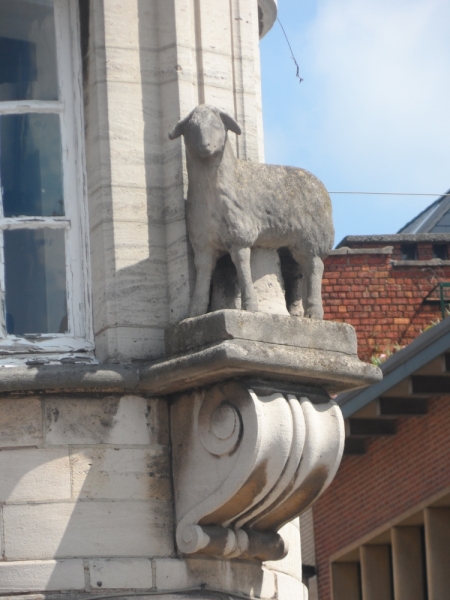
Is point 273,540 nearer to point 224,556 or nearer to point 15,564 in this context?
point 224,556

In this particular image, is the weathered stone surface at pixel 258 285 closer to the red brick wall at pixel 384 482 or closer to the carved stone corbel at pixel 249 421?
the carved stone corbel at pixel 249 421

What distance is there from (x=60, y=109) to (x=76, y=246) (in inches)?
27.0

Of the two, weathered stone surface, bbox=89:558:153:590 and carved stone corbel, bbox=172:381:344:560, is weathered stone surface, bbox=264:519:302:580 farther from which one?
weathered stone surface, bbox=89:558:153:590

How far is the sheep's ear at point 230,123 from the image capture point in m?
7.51

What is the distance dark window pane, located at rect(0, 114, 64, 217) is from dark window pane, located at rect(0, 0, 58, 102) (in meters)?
0.14

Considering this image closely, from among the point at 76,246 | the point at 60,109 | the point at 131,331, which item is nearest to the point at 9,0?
the point at 60,109

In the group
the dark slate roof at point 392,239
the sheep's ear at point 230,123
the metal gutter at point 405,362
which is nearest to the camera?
the sheep's ear at point 230,123

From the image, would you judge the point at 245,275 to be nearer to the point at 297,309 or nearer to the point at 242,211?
the point at 242,211

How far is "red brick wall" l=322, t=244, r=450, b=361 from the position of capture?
2145 cm

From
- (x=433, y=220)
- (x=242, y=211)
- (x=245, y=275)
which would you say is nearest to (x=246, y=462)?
(x=245, y=275)

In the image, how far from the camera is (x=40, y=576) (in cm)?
698

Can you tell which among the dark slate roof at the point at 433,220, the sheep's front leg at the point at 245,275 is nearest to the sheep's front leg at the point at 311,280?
the sheep's front leg at the point at 245,275

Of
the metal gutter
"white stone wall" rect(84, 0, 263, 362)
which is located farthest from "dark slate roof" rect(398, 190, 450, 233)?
"white stone wall" rect(84, 0, 263, 362)

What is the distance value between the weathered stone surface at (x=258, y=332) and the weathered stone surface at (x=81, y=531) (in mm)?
765
